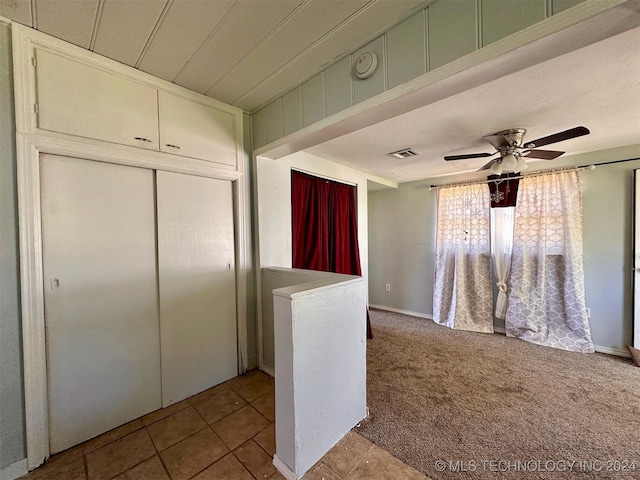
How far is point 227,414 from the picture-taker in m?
1.78

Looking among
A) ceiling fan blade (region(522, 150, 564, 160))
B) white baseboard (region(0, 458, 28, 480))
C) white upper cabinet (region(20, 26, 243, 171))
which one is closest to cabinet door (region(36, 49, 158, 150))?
white upper cabinet (region(20, 26, 243, 171))

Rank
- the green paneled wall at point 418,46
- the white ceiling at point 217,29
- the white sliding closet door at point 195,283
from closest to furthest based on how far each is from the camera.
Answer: the green paneled wall at point 418,46 < the white ceiling at point 217,29 < the white sliding closet door at point 195,283

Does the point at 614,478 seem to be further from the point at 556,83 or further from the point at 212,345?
the point at 212,345

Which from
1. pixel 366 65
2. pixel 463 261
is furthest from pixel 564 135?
pixel 463 261

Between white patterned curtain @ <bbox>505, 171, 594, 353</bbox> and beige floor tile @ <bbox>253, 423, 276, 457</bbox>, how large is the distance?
3145 millimetres

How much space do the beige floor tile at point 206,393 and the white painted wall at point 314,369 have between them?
36.3 inches

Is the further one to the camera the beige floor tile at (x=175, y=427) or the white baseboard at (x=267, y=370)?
the white baseboard at (x=267, y=370)

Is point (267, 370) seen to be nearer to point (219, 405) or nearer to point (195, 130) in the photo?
point (219, 405)

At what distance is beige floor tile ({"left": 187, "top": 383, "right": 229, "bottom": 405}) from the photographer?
6.38 feet

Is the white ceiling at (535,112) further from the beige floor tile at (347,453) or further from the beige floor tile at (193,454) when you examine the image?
the beige floor tile at (193,454)

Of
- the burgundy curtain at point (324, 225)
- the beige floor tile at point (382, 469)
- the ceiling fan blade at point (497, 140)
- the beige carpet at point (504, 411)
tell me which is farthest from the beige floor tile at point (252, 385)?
the ceiling fan blade at point (497, 140)

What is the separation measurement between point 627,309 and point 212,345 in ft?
13.9

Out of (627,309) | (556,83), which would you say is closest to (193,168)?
(556,83)

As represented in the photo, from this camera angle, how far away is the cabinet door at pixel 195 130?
1.82 metres
